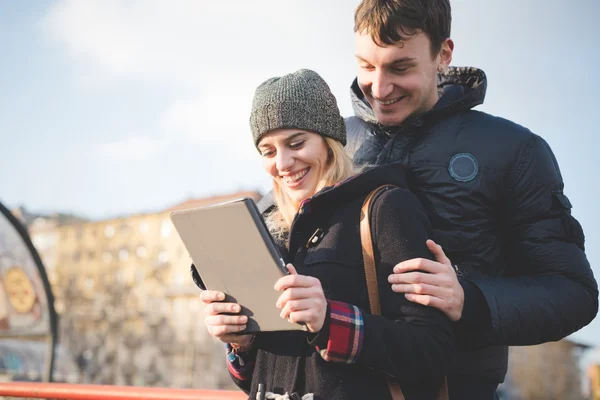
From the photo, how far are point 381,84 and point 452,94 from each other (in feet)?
0.92

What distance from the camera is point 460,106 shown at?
2.31 metres

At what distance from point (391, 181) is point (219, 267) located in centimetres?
52

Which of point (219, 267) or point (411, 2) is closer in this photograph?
point (219, 267)

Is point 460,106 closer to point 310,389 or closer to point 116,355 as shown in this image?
point 310,389

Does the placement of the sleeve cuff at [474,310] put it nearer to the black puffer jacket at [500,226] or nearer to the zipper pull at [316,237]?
the black puffer jacket at [500,226]

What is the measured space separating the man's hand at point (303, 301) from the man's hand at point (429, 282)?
0.68 feet

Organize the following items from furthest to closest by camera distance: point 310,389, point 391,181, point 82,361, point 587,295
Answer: point 82,361, point 587,295, point 391,181, point 310,389

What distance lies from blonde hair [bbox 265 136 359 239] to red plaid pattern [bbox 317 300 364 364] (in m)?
0.49

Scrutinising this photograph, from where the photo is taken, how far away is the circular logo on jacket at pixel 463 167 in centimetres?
210

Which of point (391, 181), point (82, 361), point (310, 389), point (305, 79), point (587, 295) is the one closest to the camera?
point (310, 389)

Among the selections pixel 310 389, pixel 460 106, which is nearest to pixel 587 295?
pixel 460 106

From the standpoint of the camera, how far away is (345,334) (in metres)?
1.64

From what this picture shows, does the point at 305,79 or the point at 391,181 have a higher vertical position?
the point at 305,79

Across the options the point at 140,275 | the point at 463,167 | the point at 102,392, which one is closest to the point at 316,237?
the point at 463,167
